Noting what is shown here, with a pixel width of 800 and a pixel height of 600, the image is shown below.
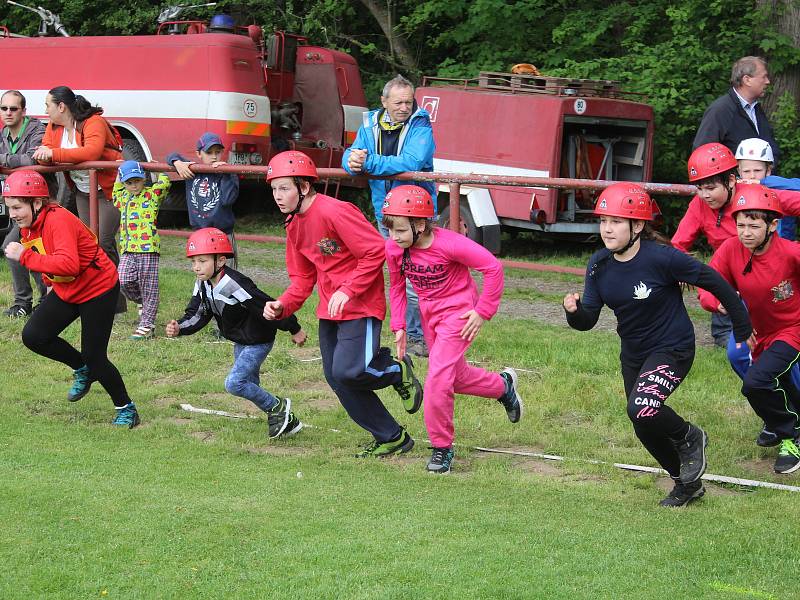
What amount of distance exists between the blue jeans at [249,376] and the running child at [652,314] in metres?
2.38

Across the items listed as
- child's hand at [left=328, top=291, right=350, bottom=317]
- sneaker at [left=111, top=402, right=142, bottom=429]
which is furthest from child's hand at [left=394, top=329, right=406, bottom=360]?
sneaker at [left=111, top=402, right=142, bottom=429]

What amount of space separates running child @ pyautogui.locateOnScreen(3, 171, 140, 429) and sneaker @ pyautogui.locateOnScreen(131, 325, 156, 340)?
2508 millimetres

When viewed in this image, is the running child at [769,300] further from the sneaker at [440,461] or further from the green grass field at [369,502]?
the sneaker at [440,461]

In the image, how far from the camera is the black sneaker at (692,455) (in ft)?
20.3

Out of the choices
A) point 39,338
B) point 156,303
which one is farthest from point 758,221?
point 156,303

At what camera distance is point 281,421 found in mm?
7797

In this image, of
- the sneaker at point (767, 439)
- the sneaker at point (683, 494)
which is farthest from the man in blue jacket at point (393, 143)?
the sneaker at point (683, 494)

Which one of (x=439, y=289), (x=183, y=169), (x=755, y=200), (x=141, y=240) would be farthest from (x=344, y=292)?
(x=141, y=240)

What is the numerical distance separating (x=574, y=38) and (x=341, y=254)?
11.9m

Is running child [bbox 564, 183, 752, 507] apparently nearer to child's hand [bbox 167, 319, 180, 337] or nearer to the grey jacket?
child's hand [bbox 167, 319, 180, 337]

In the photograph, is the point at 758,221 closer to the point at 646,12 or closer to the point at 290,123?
the point at 646,12

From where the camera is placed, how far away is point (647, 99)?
16219 millimetres

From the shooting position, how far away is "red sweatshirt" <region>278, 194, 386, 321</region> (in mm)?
7078

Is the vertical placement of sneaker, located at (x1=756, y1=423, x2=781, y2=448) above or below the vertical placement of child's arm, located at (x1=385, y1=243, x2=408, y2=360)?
below
